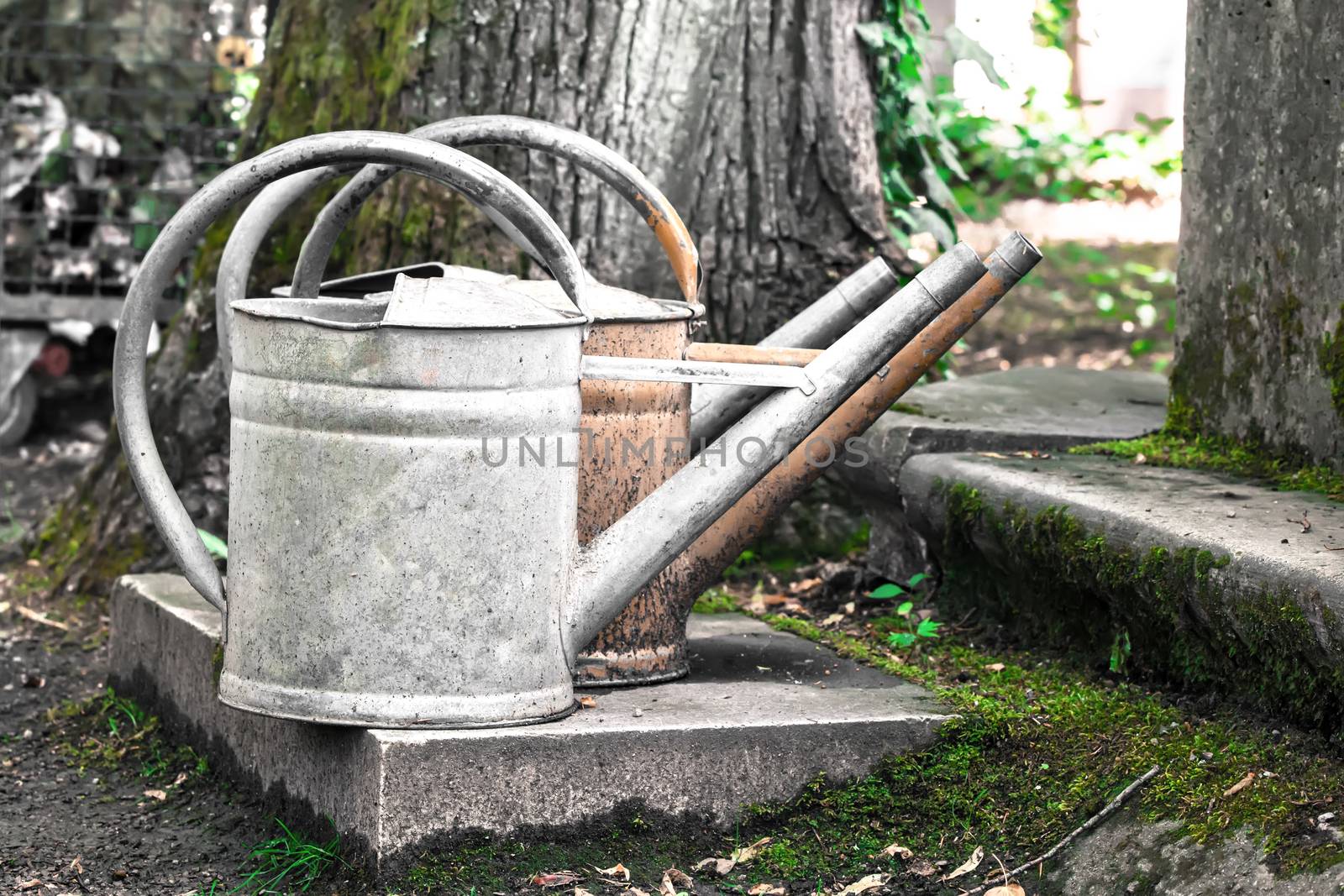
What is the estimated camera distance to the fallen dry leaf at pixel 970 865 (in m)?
2.08

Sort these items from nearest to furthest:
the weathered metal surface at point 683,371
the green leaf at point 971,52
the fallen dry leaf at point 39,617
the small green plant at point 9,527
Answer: the weathered metal surface at point 683,371, the fallen dry leaf at point 39,617, the green leaf at point 971,52, the small green plant at point 9,527

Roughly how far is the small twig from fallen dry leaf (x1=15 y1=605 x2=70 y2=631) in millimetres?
2233

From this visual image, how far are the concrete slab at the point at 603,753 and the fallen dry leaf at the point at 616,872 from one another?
0.08 m

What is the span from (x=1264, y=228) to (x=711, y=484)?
122cm

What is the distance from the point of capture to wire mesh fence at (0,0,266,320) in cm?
537

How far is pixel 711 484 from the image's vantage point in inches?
84.8

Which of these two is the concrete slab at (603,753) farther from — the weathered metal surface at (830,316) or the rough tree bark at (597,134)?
the rough tree bark at (597,134)

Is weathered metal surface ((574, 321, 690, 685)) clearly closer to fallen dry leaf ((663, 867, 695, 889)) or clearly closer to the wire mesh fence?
fallen dry leaf ((663, 867, 695, 889))

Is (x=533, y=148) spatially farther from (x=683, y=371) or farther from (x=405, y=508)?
(x=405, y=508)

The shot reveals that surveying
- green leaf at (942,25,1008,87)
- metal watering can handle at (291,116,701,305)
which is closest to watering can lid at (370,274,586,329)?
metal watering can handle at (291,116,701,305)

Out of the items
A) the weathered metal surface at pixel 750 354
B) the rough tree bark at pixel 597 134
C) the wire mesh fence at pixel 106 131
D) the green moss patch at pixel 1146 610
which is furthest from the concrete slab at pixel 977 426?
the wire mesh fence at pixel 106 131

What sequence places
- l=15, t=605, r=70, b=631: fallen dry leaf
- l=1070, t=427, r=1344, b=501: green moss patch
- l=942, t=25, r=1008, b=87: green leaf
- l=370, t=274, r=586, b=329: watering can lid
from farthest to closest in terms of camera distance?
l=942, t=25, r=1008, b=87: green leaf, l=15, t=605, r=70, b=631: fallen dry leaf, l=1070, t=427, r=1344, b=501: green moss patch, l=370, t=274, r=586, b=329: watering can lid

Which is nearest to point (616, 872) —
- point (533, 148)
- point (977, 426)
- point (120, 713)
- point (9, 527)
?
point (533, 148)

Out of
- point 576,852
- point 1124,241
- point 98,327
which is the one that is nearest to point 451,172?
point 576,852
